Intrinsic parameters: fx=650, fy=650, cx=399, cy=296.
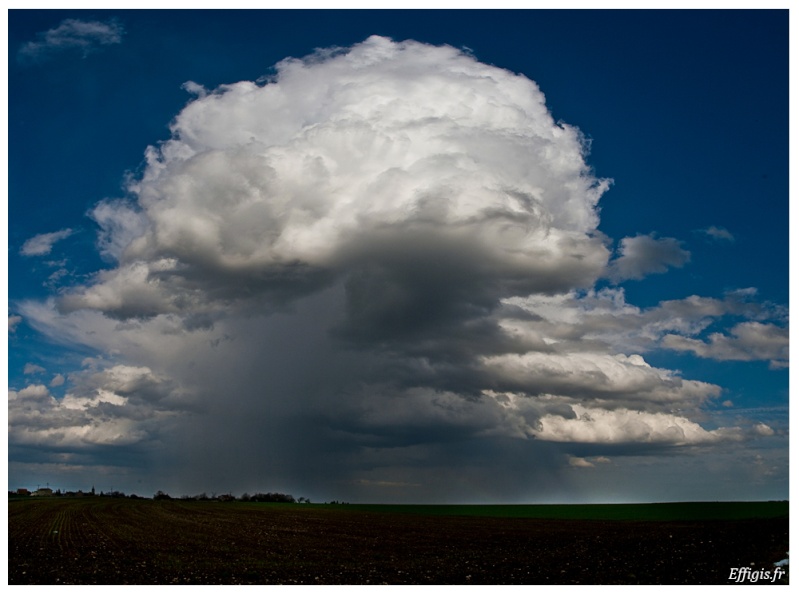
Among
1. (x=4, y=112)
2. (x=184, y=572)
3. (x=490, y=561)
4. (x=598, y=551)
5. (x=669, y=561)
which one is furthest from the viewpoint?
(x=598, y=551)

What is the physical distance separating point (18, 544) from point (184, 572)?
2591 centimetres

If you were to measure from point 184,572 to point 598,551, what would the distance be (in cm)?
2967

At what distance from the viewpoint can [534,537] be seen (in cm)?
6725

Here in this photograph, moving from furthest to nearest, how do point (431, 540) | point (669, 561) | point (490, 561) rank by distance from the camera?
point (431, 540) < point (490, 561) < point (669, 561)

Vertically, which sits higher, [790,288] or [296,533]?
[790,288]

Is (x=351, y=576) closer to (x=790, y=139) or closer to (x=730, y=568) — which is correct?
(x=730, y=568)

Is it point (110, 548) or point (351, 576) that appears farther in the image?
point (110, 548)

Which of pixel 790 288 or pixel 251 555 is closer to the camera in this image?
pixel 790 288

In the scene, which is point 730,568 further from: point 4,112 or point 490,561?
point 4,112

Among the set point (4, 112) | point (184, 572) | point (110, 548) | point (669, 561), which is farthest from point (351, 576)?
point (4, 112)

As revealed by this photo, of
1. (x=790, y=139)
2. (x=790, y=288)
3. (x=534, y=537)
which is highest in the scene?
(x=790, y=139)

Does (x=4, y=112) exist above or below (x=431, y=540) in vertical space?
above

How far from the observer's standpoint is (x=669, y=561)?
40.6 m

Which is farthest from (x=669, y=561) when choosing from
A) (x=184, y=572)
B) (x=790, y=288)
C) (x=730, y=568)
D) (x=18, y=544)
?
(x=18, y=544)
